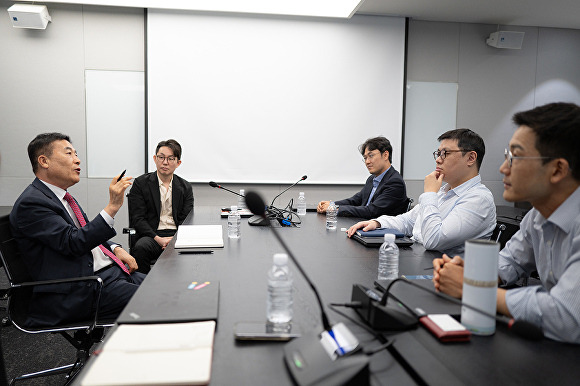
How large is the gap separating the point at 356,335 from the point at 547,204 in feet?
2.37

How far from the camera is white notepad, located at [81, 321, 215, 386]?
0.74m

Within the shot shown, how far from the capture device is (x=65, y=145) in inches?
83.7

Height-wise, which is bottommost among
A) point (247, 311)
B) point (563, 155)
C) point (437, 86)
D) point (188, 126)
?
point (247, 311)

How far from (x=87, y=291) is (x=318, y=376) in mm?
1456

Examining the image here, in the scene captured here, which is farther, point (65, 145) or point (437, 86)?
point (437, 86)

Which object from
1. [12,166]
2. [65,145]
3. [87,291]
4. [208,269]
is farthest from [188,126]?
[208,269]

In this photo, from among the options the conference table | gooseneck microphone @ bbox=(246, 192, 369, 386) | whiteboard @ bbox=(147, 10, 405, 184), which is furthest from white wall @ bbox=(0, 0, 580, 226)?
gooseneck microphone @ bbox=(246, 192, 369, 386)

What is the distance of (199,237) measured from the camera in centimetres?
210

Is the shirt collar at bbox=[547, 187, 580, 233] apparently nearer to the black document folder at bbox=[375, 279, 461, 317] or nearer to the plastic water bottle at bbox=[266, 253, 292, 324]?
the black document folder at bbox=[375, 279, 461, 317]

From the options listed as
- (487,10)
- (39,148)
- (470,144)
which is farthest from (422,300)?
(487,10)

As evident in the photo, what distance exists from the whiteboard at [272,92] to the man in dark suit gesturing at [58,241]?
2.46 m

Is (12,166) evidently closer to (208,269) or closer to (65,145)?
(65,145)

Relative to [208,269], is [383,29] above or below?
above

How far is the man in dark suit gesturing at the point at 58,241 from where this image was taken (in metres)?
1.79
